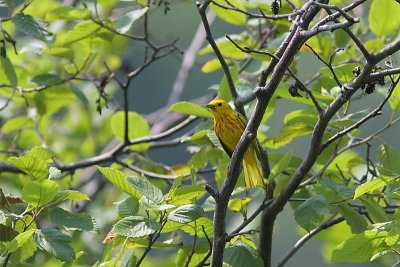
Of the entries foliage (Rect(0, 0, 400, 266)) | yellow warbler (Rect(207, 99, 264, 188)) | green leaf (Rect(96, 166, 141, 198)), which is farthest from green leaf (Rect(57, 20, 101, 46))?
green leaf (Rect(96, 166, 141, 198))

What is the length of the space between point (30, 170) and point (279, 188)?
1.28 m

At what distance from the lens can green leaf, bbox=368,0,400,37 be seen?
12.3 ft

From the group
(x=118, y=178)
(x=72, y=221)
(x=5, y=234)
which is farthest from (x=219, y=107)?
(x=5, y=234)

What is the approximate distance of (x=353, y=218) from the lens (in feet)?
11.7

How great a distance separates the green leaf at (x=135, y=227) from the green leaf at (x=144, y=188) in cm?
9

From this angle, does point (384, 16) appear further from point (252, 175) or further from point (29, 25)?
point (29, 25)

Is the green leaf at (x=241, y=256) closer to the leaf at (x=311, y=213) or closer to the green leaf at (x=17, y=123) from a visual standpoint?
the leaf at (x=311, y=213)

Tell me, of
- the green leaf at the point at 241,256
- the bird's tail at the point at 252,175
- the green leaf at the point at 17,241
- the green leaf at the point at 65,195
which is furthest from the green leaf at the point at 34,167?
the bird's tail at the point at 252,175

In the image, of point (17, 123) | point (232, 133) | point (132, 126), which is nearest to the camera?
point (232, 133)

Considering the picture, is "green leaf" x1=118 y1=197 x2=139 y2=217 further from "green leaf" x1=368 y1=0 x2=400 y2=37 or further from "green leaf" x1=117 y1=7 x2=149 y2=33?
"green leaf" x1=368 y1=0 x2=400 y2=37

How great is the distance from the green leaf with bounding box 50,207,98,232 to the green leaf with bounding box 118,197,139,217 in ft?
0.93

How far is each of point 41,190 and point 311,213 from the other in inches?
45.8

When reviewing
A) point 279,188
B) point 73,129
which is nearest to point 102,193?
point 73,129

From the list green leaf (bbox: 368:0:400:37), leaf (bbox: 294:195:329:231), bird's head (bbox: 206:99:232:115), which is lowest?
leaf (bbox: 294:195:329:231)
